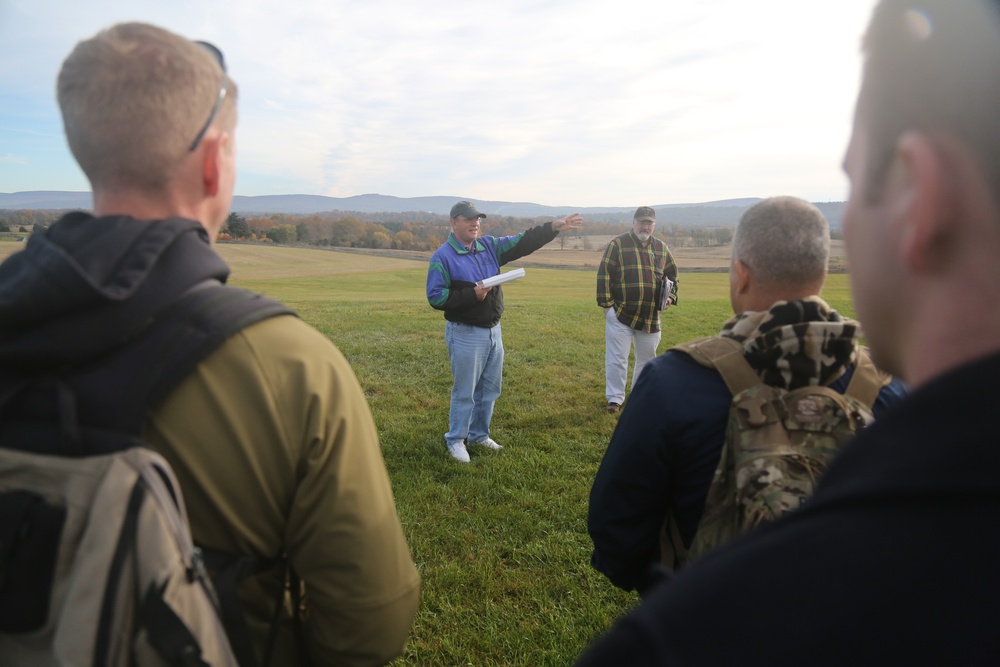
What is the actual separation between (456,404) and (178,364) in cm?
470

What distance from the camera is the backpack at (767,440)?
5.56 feet

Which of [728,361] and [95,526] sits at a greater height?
[728,361]

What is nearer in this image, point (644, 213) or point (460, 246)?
point (460, 246)

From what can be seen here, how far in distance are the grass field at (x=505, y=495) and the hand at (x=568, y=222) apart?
2.38 metres

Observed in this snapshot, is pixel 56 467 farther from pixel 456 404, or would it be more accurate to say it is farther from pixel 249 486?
pixel 456 404

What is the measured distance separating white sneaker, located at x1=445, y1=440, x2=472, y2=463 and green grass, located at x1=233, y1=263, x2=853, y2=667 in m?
0.09

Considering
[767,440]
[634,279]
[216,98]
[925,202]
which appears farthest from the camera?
[634,279]

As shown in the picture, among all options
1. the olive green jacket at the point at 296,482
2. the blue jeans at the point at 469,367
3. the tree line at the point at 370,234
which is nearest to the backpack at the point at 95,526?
the olive green jacket at the point at 296,482

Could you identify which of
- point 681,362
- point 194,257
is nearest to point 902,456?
point 194,257

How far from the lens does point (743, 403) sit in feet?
6.02

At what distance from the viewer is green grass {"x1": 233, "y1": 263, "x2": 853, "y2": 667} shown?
11.7ft

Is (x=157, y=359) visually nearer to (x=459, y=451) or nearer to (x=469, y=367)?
(x=469, y=367)

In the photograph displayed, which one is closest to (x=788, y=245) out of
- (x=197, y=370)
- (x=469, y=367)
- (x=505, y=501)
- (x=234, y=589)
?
(x=197, y=370)

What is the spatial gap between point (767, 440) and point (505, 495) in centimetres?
372
